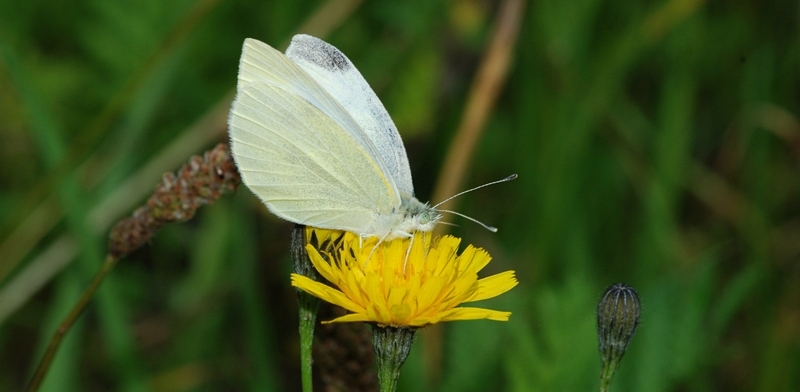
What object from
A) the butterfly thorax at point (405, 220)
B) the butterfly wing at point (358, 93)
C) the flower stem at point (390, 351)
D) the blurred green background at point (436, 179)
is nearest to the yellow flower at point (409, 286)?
the flower stem at point (390, 351)

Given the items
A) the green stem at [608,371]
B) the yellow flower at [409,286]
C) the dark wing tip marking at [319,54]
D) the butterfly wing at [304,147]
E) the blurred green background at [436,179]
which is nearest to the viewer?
the yellow flower at [409,286]

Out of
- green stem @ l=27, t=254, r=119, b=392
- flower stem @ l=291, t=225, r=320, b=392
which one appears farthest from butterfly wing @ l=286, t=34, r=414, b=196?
green stem @ l=27, t=254, r=119, b=392

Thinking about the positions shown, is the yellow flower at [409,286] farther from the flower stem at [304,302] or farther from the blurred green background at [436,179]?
the blurred green background at [436,179]

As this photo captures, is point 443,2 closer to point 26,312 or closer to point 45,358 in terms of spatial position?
point 26,312

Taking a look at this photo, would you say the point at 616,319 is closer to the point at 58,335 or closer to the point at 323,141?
the point at 323,141

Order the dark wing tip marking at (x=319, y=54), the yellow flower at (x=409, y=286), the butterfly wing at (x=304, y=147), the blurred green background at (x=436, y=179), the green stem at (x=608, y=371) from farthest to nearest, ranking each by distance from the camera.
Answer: the blurred green background at (x=436, y=179) < the dark wing tip marking at (x=319, y=54) < the butterfly wing at (x=304, y=147) < the green stem at (x=608, y=371) < the yellow flower at (x=409, y=286)

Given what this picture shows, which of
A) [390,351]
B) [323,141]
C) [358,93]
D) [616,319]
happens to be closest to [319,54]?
[358,93]

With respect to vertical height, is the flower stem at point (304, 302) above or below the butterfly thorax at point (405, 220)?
below
